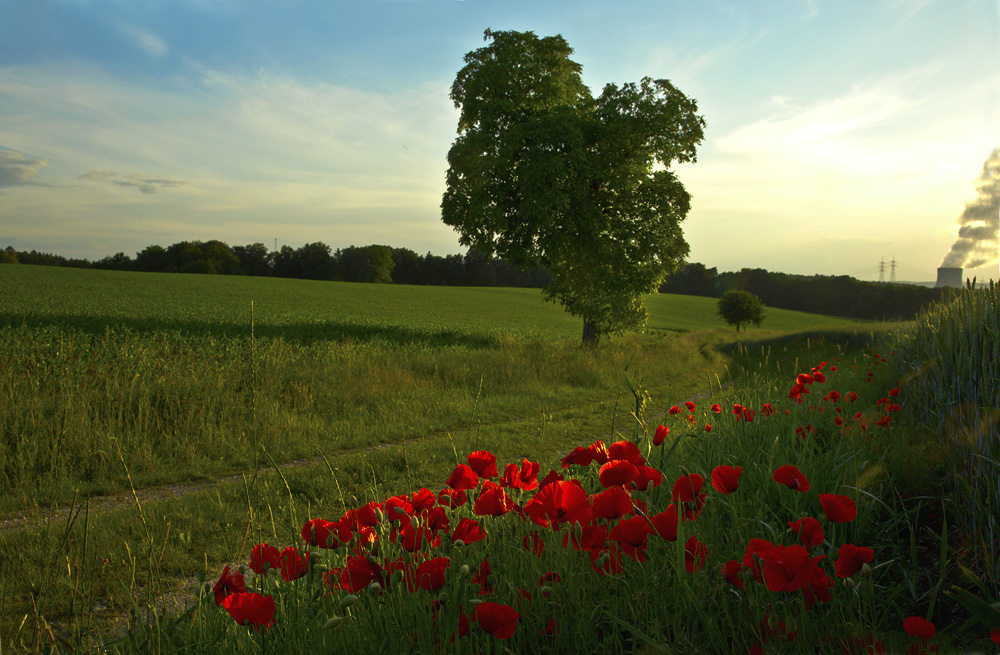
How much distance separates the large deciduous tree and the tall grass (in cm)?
1370

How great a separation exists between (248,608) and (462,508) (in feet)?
7.54

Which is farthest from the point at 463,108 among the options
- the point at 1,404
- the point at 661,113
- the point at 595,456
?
the point at 595,456

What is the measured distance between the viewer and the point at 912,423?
14.5 ft

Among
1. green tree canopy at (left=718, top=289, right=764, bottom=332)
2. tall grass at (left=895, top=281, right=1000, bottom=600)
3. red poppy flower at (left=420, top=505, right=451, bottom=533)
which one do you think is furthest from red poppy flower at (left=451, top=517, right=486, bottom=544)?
green tree canopy at (left=718, top=289, right=764, bottom=332)

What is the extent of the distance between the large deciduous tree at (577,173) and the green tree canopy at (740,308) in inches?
1102

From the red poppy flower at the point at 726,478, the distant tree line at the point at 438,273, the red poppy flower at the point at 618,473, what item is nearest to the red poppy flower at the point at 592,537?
the red poppy flower at the point at 618,473

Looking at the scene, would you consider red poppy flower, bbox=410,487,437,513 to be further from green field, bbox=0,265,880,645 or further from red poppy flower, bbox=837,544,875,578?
red poppy flower, bbox=837,544,875,578

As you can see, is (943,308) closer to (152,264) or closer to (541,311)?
(541,311)

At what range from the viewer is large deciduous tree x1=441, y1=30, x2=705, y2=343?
18625mm

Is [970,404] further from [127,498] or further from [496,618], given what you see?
[127,498]

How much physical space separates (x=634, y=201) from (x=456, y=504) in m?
19.0

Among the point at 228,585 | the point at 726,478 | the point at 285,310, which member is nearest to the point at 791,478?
the point at 726,478

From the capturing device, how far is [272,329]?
70.4ft

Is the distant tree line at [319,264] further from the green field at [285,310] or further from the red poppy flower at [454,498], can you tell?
the red poppy flower at [454,498]
